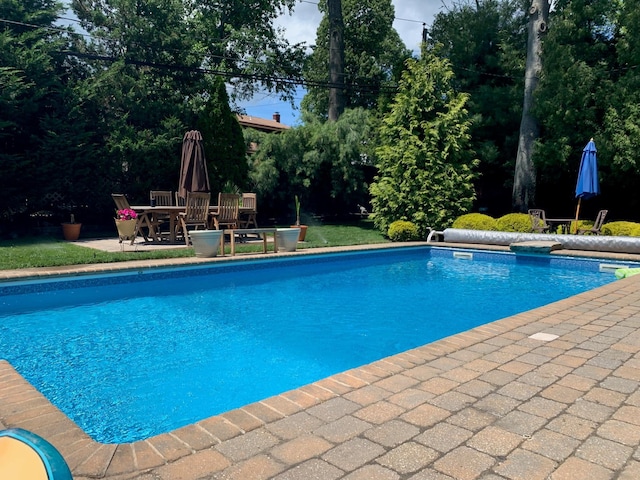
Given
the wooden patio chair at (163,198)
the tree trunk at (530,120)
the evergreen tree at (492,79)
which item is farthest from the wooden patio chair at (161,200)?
the tree trunk at (530,120)

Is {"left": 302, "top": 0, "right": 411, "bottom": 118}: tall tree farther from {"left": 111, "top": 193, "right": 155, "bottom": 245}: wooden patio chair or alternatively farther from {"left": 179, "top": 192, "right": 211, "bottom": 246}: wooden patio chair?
{"left": 179, "top": 192, "right": 211, "bottom": 246}: wooden patio chair

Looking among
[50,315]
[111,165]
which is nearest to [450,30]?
[111,165]

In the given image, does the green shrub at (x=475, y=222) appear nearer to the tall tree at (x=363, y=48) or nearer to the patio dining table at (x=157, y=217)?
the patio dining table at (x=157, y=217)

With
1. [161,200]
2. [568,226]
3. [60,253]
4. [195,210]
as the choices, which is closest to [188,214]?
[195,210]

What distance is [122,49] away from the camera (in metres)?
14.0

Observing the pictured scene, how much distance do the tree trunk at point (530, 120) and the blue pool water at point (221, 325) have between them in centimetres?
567

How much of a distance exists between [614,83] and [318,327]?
40.9ft

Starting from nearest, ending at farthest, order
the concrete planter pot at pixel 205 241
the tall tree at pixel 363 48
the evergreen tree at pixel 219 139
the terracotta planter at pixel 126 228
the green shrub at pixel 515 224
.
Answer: the concrete planter pot at pixel 205 241
the terracotta planter at pixel 126 228
the green shrub at pixel 515 224
the evergreen tree at pixel 219 139
the tall tree at pixel 363 48

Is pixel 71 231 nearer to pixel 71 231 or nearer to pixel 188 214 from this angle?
pixel 71 231

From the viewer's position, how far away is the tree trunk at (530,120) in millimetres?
14430

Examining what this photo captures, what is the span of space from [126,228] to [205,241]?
183 centimetres

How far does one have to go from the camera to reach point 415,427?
2152 mm

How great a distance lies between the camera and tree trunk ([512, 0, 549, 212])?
14.4m

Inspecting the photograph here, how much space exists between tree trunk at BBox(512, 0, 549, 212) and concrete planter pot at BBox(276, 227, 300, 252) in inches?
353
